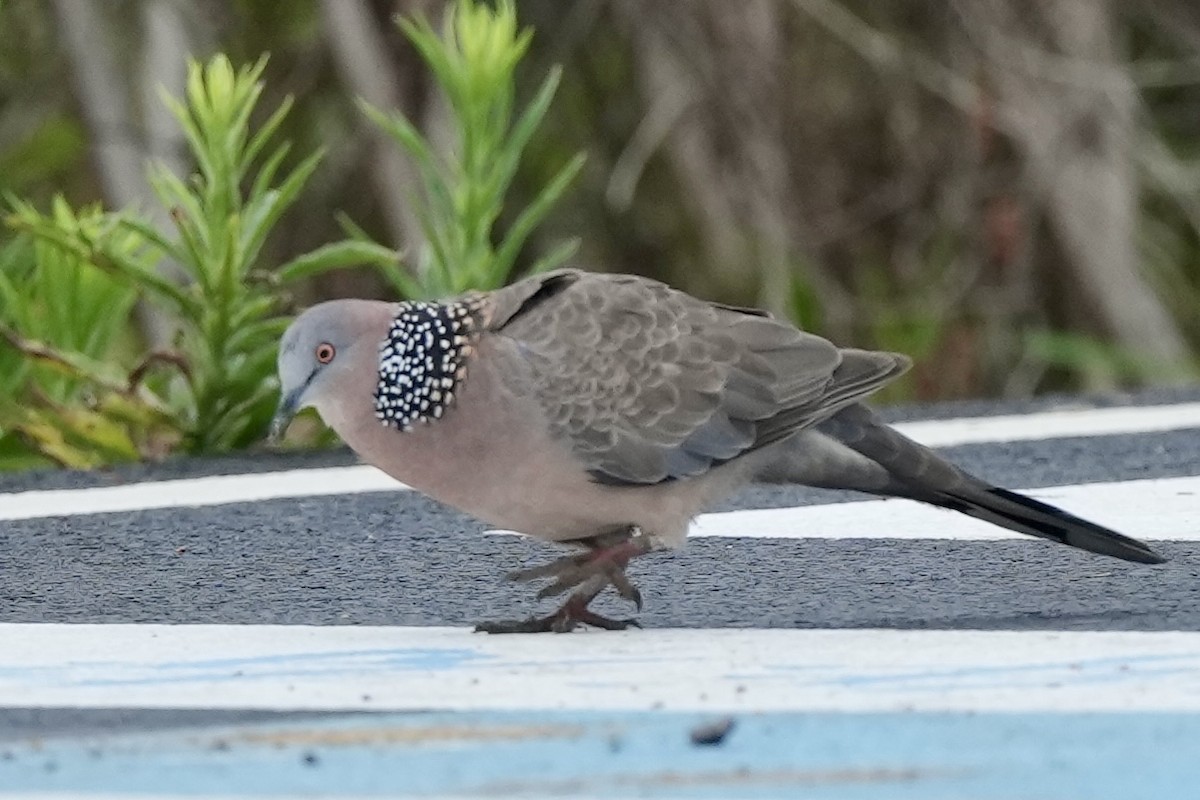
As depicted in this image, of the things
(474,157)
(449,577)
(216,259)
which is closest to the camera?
(449,577)

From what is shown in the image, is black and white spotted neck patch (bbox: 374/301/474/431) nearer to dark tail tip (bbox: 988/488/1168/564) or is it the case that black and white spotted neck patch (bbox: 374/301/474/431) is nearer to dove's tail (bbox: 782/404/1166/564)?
dove's tail (bbox: 782/404/1166/564)

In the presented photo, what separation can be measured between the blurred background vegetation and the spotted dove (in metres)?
5.33

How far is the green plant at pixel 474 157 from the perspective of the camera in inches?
246

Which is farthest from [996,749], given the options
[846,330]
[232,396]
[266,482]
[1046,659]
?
[846,330]

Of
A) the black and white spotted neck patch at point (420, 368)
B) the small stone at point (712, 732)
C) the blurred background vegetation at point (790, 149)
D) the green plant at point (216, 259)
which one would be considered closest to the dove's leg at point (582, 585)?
the black and white spotted neck patch at point (420, 368)

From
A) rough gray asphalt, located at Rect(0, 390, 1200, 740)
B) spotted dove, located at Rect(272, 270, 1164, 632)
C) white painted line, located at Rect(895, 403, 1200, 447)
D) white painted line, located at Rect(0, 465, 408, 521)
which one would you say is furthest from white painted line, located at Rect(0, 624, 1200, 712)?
white painted line, located at Rect(895, 403, 1200, 447)

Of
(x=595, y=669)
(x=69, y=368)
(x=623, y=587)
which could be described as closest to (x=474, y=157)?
(x=69, y=368)

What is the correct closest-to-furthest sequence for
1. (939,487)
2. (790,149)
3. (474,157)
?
(939,487), (474,157), (790,149)

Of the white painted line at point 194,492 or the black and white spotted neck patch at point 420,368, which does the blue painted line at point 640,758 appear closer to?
the black and white spotted neck patch at point 420,368

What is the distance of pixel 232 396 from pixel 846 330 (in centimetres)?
494

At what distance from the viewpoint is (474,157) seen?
252 inches

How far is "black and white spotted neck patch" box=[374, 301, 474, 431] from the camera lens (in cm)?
404

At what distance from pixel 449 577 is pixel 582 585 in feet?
1.96

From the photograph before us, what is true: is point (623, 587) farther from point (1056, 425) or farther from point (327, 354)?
point (1056, 425)
